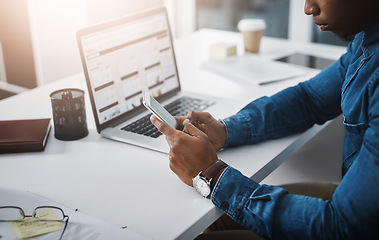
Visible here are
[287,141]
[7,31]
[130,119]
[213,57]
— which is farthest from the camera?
[7,31]

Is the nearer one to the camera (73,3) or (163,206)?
(163,206)

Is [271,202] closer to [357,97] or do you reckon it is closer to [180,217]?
[180,217]

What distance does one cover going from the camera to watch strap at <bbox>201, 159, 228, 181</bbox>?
3.21ft

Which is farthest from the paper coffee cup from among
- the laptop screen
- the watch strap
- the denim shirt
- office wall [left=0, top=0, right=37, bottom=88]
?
office wall [left=0, top=0, right=37, bottom=88]

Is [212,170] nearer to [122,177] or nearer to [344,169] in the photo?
[122,177]

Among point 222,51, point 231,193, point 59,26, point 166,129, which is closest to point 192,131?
point 166,129

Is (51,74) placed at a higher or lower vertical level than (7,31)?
lower

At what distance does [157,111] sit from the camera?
1.08 meters

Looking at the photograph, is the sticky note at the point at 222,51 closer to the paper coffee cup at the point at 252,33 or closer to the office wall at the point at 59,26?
the paper coffee cup at the point at 252,33

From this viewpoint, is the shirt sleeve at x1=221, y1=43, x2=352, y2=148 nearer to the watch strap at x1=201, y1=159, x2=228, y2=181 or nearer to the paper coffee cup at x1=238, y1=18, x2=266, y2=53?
the watch strap at x1=201, y1=159, x2=228, y2=181

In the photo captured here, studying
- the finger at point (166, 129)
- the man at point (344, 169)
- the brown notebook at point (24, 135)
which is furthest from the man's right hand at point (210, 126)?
the brown notebook at point (24, 135)

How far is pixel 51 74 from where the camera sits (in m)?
2.60

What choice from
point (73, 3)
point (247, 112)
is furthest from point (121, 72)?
point (73, 3)

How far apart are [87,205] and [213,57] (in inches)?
43.0
